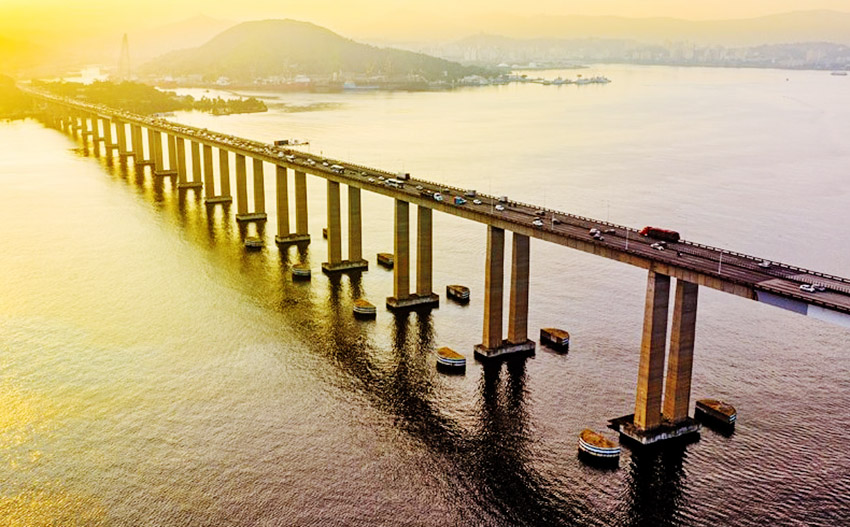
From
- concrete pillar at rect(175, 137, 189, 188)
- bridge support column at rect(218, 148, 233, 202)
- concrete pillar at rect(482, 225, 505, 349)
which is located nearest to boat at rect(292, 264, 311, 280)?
concrete pillar at rect(482, 225, 505, 349)

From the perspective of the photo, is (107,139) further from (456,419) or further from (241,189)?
(456,419)

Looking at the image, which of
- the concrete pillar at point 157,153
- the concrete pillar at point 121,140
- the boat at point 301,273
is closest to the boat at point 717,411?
the boat at point 301,273

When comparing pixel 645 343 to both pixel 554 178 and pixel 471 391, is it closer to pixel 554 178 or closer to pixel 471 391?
pixel 471 391

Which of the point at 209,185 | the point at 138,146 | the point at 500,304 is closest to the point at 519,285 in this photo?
the point at 500,304

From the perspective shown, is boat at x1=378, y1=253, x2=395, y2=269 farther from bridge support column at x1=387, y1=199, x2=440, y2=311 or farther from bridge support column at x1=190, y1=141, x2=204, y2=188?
bridge support column at x1=190, y1=141, x2=204, y2=188

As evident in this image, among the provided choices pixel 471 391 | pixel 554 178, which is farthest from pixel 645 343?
pixel 554 178

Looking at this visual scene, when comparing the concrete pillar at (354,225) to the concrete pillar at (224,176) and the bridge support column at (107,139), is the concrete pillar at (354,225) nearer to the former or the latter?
the concrete pillar at (224,176)
